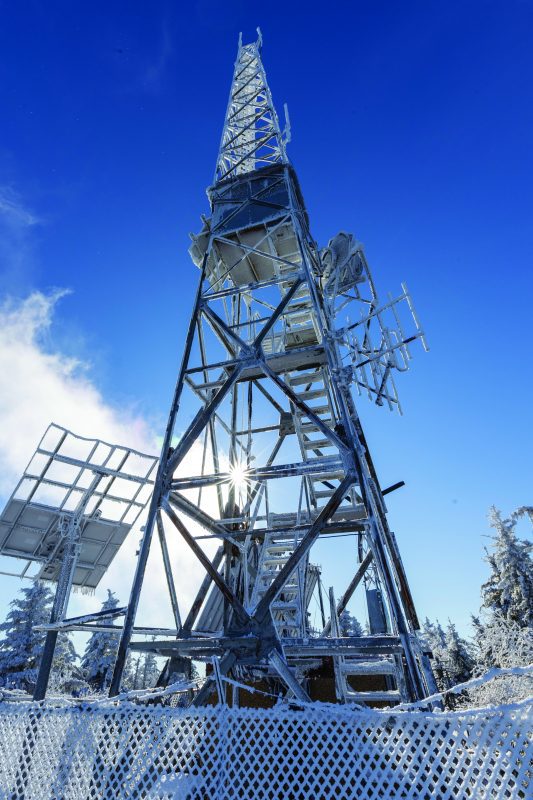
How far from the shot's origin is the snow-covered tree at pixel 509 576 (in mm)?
21328

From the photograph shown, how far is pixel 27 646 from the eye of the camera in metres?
24.6

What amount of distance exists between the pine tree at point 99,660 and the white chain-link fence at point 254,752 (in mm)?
29151

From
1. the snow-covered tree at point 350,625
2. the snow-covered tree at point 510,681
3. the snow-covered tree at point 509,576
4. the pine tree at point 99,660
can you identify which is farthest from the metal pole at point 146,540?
the snow-covered tree at point 350,625

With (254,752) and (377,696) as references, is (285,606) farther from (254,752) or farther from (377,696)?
(254,752)

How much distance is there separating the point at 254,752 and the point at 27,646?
26983 mm

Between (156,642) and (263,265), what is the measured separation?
757cm

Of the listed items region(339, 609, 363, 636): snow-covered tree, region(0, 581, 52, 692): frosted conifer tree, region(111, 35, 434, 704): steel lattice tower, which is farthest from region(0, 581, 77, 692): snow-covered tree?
region(339, 609, 363, 636): snow-covered tree

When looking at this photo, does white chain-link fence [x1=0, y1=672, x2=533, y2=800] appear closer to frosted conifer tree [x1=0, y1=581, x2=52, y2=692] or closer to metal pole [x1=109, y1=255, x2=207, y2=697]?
metal pole [x1=109, y1=255, x2=207, y2=697]

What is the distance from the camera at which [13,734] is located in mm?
3744

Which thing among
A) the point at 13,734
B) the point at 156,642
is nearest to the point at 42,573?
the point at 156,642

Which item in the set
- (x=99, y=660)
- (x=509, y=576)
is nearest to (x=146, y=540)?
(x=509, y=576)

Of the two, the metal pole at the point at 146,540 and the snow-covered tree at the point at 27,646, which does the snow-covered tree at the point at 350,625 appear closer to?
the snow-covered tree at the point at 27,646

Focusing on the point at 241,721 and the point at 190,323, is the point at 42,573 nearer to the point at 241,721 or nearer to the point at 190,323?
the point at 190,323

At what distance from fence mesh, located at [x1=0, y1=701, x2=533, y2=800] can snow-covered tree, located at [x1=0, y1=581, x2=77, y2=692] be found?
73.6 feet
